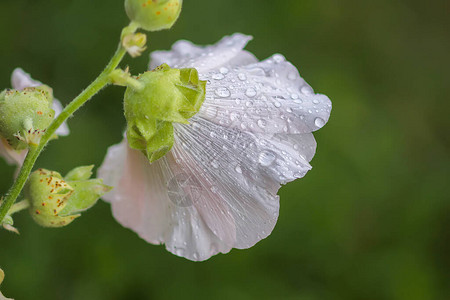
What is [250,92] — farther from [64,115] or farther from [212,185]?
[64,115]

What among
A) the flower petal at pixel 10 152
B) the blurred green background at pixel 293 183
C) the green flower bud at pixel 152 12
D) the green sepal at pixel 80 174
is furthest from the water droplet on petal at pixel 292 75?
the blurred green background at pixel 293 183

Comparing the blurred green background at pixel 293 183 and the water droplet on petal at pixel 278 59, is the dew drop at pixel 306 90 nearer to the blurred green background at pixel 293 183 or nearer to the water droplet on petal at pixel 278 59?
the water droplet on petal at pixel 278 59

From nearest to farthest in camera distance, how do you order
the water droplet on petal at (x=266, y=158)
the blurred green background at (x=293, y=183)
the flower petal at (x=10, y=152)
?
the water droplet on petal at (x=266, y=158), the flower petal at (x=10, y=152), the blurred green background at (x=293, y=183)

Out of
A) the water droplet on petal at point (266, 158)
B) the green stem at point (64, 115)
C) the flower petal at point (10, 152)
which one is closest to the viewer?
the green stem at point (64, 115)

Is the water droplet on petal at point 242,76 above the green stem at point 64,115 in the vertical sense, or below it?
above

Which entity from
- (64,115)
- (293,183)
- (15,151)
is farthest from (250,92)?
(293,183)

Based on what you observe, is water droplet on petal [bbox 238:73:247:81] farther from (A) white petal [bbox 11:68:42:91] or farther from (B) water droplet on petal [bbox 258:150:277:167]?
(A) white petal [bbox 11:68:42:91]

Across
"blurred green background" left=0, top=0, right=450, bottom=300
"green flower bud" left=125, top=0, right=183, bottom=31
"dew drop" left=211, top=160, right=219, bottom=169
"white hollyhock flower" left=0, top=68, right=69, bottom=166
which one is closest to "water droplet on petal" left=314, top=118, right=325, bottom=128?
"dew drop" left=211, top=160, right=219, bottom=169
